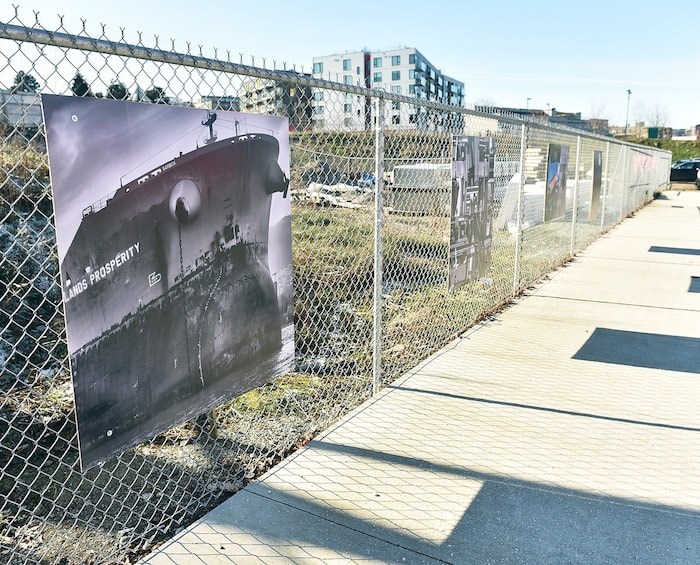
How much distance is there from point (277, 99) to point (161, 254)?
4.43 ft

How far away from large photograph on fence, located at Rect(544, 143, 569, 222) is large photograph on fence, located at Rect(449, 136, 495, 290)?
9.35 feet

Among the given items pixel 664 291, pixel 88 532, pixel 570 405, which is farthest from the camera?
pixel 664 291

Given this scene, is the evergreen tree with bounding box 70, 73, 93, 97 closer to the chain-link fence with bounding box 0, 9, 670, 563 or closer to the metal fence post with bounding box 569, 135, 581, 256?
the chain-link fence with bounding box 0, 9, 670, 563

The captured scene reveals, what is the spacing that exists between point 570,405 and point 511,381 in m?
0.58

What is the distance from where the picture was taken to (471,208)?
19.0 ft

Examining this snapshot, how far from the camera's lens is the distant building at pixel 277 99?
10.3 ft

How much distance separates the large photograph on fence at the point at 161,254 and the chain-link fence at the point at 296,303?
0.57 ft

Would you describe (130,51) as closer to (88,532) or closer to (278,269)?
(278,269)

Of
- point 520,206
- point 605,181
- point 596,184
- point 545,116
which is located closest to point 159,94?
point 520,206

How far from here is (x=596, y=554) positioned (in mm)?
2727

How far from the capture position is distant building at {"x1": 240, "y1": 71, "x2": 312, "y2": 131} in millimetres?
3148

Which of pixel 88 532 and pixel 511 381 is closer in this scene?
pixel 88 532

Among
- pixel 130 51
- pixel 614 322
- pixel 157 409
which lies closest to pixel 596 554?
pixel 157 409

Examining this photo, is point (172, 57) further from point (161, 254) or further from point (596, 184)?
point (596, 184)
